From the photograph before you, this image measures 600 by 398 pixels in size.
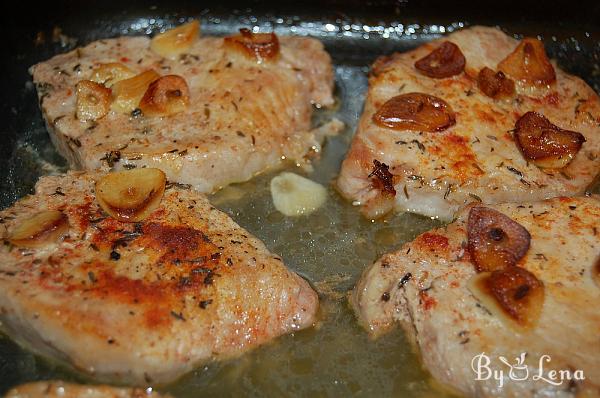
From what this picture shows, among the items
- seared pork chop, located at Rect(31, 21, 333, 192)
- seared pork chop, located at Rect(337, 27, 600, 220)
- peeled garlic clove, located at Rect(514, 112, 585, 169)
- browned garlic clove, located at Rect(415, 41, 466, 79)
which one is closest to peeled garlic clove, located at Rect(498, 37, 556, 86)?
seared pork chop, located at Rect(337, 27, 600, 220)

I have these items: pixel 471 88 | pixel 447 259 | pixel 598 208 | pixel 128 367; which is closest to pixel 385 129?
pixel 471 88

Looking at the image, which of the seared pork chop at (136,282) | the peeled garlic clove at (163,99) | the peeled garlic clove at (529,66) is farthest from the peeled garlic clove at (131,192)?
the peeled garlic clove at (529,66)

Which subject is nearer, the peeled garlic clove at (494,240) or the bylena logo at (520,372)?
the bylena logo at (520,372)

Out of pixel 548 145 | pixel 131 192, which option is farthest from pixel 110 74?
pixel 548 145

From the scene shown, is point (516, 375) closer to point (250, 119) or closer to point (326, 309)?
point (326, 309)

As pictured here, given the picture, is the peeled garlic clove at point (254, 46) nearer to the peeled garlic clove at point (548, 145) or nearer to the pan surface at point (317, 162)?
the pan surface at point (317, 162)

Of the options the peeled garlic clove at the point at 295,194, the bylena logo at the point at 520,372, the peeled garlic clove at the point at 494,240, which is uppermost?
the peeled garlic clove at the point at 494,240

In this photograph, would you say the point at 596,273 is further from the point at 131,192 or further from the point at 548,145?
the point at 131,192
